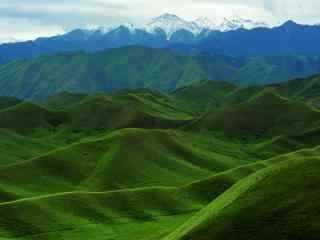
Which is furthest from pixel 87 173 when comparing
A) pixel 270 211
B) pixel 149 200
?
pixel 270 211

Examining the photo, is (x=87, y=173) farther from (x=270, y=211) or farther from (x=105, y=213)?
(x=270, y=211)

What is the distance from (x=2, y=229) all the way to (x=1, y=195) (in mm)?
42100

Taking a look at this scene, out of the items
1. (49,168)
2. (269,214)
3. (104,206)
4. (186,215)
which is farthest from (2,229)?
(49,168)

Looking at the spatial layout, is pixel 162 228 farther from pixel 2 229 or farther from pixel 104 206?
pixel 2 229

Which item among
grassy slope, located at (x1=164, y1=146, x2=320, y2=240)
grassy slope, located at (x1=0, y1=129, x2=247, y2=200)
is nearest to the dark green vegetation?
grassy slope, located at (x1=164, y1=146, x2=320, y2=240)

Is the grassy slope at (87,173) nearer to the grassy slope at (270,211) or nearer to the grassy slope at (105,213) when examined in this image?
the grassy slope at (105,213)

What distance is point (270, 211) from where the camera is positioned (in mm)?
70500

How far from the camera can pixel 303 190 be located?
239 ft

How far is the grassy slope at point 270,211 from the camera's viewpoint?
221ft

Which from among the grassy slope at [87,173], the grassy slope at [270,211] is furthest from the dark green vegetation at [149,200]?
the grassy slope at [87,173]

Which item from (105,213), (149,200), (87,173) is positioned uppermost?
(87,173)

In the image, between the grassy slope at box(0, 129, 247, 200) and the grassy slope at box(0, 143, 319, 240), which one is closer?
the grassy slope at box(0, 143, 319, 240)

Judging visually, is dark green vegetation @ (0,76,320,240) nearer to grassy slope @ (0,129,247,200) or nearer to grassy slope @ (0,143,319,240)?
grassy slope @ (0,143,319,240)

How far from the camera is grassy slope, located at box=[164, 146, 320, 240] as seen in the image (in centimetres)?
6738
